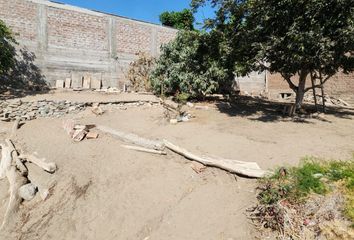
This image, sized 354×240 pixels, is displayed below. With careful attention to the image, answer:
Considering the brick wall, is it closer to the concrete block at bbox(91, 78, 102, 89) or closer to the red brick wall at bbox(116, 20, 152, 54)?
the red brick wall at bbox(116, 20, 152, 54)

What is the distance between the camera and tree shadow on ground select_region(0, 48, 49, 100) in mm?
11797

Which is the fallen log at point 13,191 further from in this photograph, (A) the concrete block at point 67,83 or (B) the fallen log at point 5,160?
(A) the concrete block at point 67,83

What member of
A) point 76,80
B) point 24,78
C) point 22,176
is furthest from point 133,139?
point 24,78

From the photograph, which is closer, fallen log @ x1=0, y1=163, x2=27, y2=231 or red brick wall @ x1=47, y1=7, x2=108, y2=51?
fallen log @ x1=0, y1=163, x2=27, y2=231

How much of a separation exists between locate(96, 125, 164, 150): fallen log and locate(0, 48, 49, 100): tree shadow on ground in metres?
4.61

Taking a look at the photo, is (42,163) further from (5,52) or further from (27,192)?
(5,52)

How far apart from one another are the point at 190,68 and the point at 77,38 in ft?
16.5

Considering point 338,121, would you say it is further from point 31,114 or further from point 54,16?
point 54,16

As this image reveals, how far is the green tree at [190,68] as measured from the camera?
1202 centimetres

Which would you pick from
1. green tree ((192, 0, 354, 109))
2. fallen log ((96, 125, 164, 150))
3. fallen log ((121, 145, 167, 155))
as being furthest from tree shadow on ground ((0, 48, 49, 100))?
green tree ((192, 0, 354, 109))

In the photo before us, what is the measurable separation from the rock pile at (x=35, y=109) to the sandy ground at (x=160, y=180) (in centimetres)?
66

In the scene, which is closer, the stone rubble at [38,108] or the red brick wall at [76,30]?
the stone rubble at [38,108]

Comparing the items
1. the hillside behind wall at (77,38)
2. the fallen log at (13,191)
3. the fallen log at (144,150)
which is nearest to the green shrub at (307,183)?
the fallen log at (144,150)

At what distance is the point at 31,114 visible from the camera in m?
10.2
